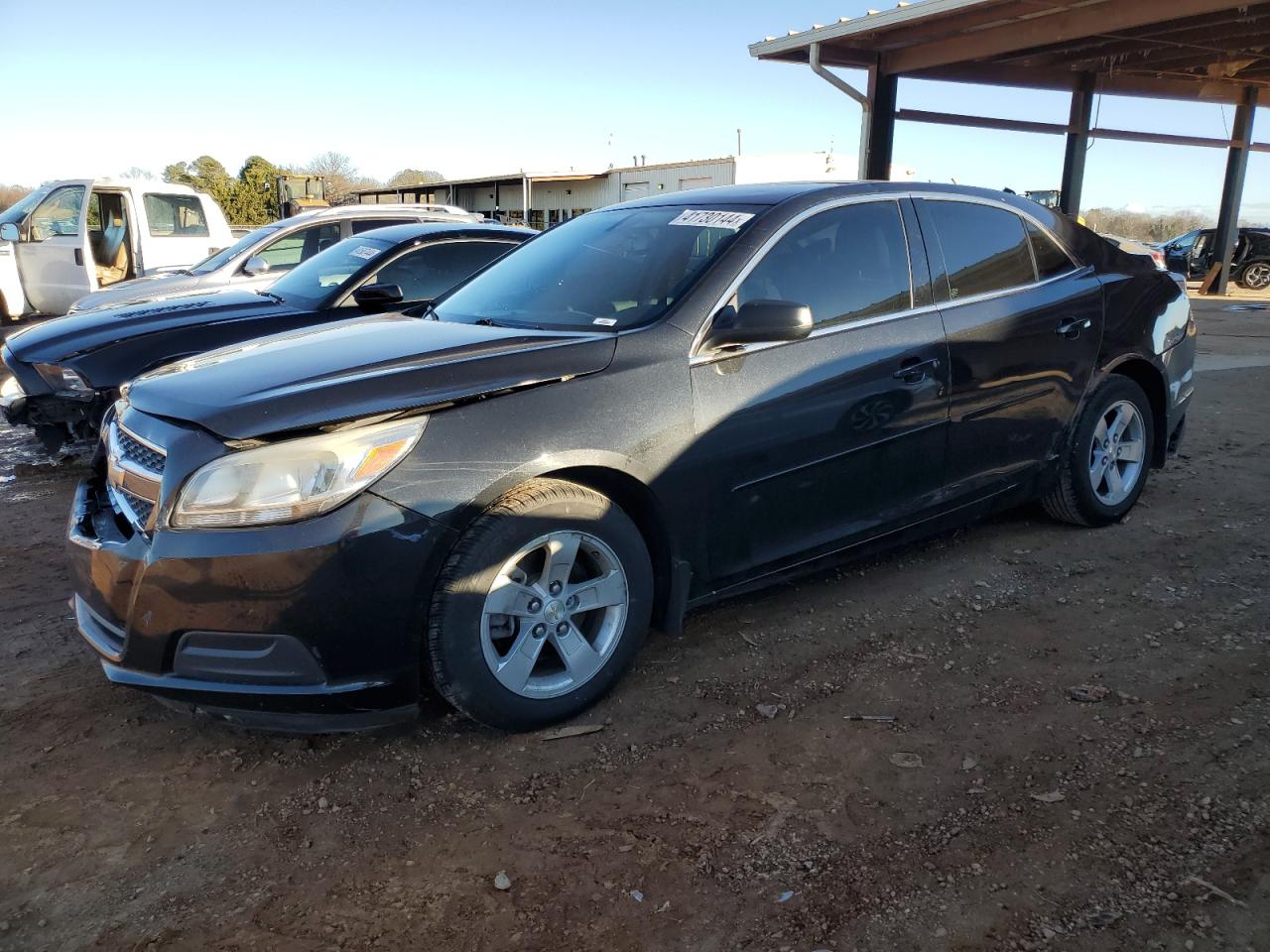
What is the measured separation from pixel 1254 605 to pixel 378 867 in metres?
3.48

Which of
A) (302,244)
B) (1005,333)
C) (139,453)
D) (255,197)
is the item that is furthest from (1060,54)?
(255,197)

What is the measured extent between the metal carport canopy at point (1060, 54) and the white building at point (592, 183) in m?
9.14

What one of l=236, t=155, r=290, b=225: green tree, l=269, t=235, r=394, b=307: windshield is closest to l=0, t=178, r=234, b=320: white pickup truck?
l=269, t=235, r=394, b=307: windshield

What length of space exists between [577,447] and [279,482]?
2.74ft

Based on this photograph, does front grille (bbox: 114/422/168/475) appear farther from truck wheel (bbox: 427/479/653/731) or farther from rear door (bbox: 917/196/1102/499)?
rear door (bbox: 917/196/1102/499)

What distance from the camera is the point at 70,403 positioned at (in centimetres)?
518

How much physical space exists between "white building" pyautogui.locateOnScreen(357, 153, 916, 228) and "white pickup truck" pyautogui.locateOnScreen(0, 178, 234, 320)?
1431cm

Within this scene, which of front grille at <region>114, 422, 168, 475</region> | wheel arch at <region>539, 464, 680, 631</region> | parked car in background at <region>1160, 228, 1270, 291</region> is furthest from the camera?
parked car in background at <region>1160, 228, 1270, 291</region>

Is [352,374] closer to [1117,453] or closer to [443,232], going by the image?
[1117,453]

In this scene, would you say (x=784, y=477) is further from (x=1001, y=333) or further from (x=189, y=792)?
(x=189, y=792)

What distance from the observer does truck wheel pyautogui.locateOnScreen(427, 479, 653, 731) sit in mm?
2602

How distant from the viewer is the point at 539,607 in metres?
2.78

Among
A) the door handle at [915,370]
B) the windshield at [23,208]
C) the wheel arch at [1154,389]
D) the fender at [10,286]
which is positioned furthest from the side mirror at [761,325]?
the fender at [10,286]

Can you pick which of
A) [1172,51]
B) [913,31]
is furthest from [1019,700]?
[1172,51]
